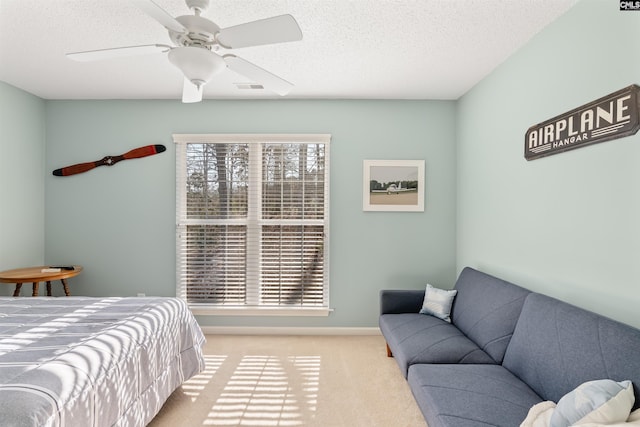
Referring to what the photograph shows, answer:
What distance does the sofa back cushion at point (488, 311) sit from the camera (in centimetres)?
236

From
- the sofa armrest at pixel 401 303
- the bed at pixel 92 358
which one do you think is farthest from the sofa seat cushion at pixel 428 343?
the bed at pixel 92 358

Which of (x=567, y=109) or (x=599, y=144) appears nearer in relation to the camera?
(x=599, y=144)

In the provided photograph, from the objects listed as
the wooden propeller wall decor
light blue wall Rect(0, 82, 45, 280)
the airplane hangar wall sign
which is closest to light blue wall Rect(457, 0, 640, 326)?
the airplane hangar wall sign

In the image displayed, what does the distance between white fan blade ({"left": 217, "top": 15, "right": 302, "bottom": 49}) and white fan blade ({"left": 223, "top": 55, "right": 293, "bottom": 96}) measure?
0.49 ft

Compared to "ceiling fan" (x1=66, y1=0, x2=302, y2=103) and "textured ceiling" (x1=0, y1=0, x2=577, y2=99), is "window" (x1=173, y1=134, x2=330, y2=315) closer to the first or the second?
"textured ceiling" (x1=0, y1=0, x2=577, y2=99)

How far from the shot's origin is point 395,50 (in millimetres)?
2742


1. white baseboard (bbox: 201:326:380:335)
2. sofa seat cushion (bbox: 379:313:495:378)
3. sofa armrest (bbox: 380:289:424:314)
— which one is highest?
sofa armrest (bbox: 380:289:424:314)

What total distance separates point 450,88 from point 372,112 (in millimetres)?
832

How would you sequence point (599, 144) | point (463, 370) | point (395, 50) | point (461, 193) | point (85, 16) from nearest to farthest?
point (599, 144) → point (463, 370) → point (85, 16) → point (395, 50) → point (461, 193)

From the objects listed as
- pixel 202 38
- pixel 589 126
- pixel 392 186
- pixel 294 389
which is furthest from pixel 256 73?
pixel 294 389

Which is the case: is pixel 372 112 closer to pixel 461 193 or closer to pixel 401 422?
pixel 461 193

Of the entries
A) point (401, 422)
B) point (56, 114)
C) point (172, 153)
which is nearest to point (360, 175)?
point (172, 153)

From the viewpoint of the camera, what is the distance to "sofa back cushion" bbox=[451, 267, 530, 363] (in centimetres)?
236

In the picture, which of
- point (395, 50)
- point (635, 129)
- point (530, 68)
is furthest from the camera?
point (395, 50)
